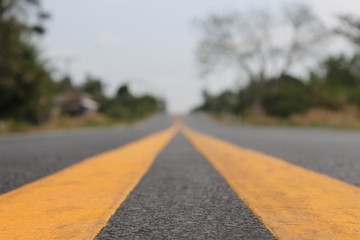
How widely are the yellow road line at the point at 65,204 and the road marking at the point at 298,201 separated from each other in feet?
3.27

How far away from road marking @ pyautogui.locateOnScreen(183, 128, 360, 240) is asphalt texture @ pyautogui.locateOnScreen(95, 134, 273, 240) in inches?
4.0

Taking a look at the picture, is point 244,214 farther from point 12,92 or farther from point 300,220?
point 12,92

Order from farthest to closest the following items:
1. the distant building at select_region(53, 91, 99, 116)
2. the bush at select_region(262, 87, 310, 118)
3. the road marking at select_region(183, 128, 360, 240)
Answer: the distant building at select_region(53, 91, 99, 116) < the bush at select_region(262, 87, 310, 118) < the road marking at select_region(183, 128, 360, 240)

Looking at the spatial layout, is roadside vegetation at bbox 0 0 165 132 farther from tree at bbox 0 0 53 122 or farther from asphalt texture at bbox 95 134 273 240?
asphalt texture at bbox 95 134 273 240

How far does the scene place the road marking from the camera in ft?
6.29

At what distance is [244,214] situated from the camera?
7.72ft

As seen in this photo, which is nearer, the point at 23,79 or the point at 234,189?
the point at 234,189

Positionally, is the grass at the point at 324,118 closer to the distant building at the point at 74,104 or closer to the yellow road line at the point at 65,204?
the yellow road line at the point at 65,204

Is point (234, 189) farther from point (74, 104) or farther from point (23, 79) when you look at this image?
point (74, 104)

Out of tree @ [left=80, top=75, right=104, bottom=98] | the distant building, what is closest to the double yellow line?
the distant building

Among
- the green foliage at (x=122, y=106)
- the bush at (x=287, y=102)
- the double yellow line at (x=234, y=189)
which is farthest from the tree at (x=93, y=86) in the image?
the double yellow line at (x=234, y=189)

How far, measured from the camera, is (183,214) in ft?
7.89

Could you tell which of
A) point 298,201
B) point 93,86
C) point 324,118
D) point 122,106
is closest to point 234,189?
point 298,201

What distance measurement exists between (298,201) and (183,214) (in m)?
0.87
